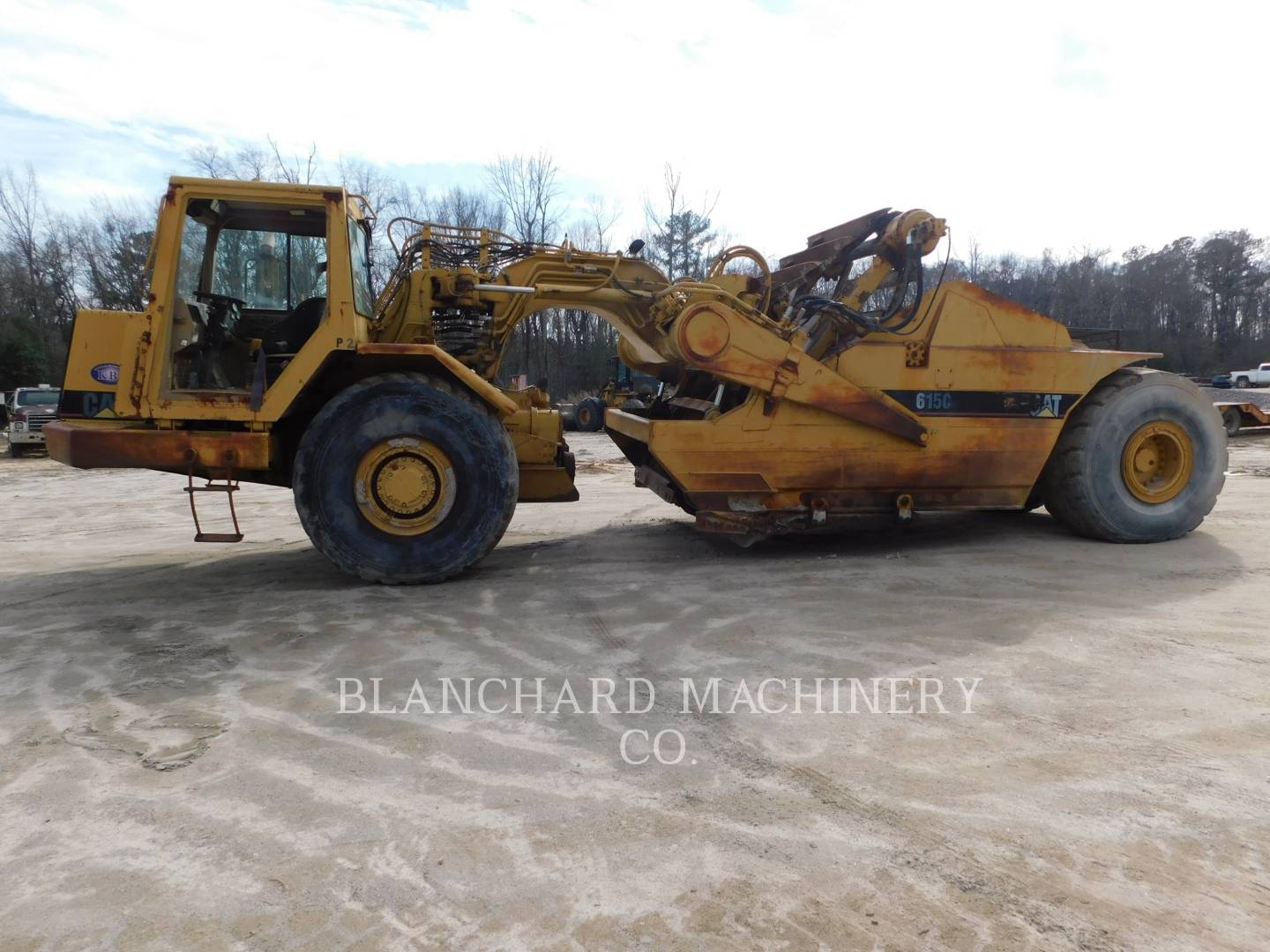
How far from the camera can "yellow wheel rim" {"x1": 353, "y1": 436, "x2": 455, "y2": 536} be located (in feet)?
17.3

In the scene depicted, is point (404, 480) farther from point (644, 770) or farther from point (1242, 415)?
point (1242, 415)

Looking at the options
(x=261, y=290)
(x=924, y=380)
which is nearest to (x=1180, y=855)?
(x=924, y=380)

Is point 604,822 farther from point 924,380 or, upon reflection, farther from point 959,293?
point 959,293

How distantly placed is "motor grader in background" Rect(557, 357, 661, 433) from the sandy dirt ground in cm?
1233

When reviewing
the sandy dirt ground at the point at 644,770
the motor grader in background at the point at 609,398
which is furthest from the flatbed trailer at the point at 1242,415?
the sandy dirt ground at the point at 644,770

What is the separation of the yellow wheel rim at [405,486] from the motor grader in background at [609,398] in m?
11.5

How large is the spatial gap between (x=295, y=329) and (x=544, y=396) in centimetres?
188

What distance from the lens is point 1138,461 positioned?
21.8ft

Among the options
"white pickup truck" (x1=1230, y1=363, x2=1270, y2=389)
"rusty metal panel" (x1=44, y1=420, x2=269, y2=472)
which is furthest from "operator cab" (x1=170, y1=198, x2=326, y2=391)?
"white pickup truck" (x1=1230, y1=363, x2=1270, y2=389)

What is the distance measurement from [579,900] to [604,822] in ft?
1.23

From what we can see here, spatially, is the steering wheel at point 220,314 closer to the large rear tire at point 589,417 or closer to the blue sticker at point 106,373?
the blue sticker at point 106,373

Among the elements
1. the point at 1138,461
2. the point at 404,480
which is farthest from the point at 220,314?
the point at 1138,461

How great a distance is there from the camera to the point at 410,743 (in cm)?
307

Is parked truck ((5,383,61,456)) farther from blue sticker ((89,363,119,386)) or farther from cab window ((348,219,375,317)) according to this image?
cab window ((348,219,375,317))
